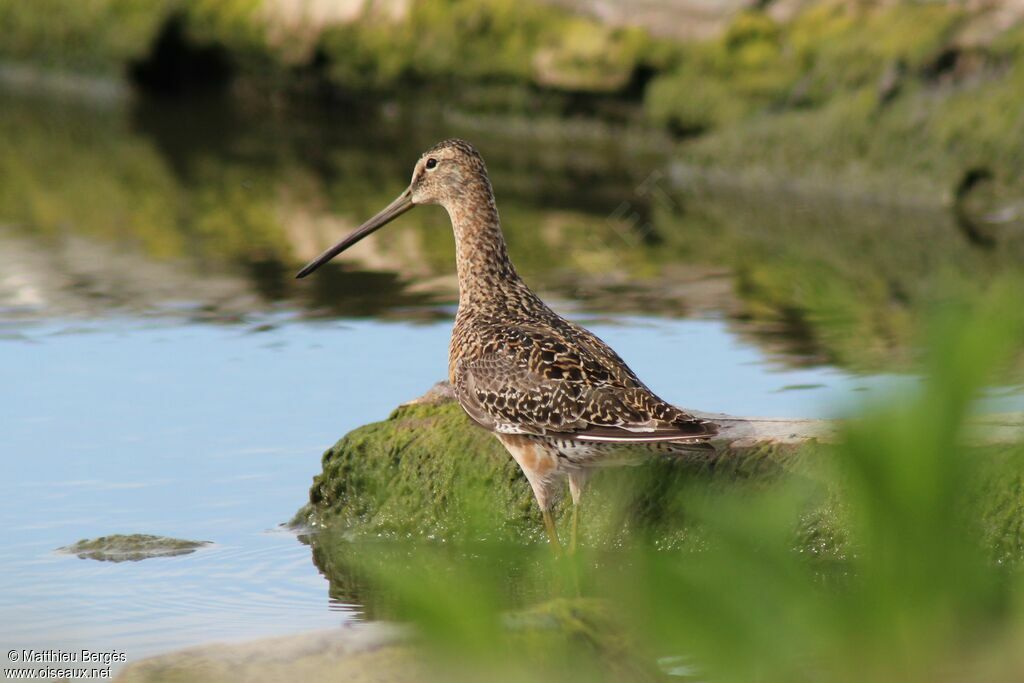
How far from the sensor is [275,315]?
8.92m

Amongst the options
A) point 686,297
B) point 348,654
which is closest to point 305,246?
point 686,297

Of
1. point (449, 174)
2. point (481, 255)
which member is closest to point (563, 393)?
point (481, 255)

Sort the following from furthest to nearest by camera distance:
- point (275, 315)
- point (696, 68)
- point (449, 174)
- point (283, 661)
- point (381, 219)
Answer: point (696, 68), point (275, 315), point (381, 219), point (449, 174), point (283, 661)

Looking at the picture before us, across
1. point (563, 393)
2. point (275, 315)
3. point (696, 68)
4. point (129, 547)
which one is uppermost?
point (696, 68)

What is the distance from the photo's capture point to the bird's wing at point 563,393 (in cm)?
475

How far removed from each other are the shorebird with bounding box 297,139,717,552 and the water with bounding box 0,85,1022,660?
55 centimetres

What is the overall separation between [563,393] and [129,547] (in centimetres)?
152

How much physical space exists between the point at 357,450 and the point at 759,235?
17.8ft

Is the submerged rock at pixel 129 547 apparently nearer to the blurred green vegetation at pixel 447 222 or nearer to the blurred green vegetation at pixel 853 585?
the blurred green vegetation at pixel 447 222

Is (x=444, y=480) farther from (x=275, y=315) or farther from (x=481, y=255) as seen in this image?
(x=275, y=315)

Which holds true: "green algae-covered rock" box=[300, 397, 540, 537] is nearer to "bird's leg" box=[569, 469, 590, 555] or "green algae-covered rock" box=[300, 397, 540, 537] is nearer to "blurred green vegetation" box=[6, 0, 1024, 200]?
"bird's leg" box=[569, 469, 590, 555]

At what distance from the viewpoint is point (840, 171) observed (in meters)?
11.7

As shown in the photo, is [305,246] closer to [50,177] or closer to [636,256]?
[636,256]

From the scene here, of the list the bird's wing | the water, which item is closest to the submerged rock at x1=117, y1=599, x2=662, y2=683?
the water
